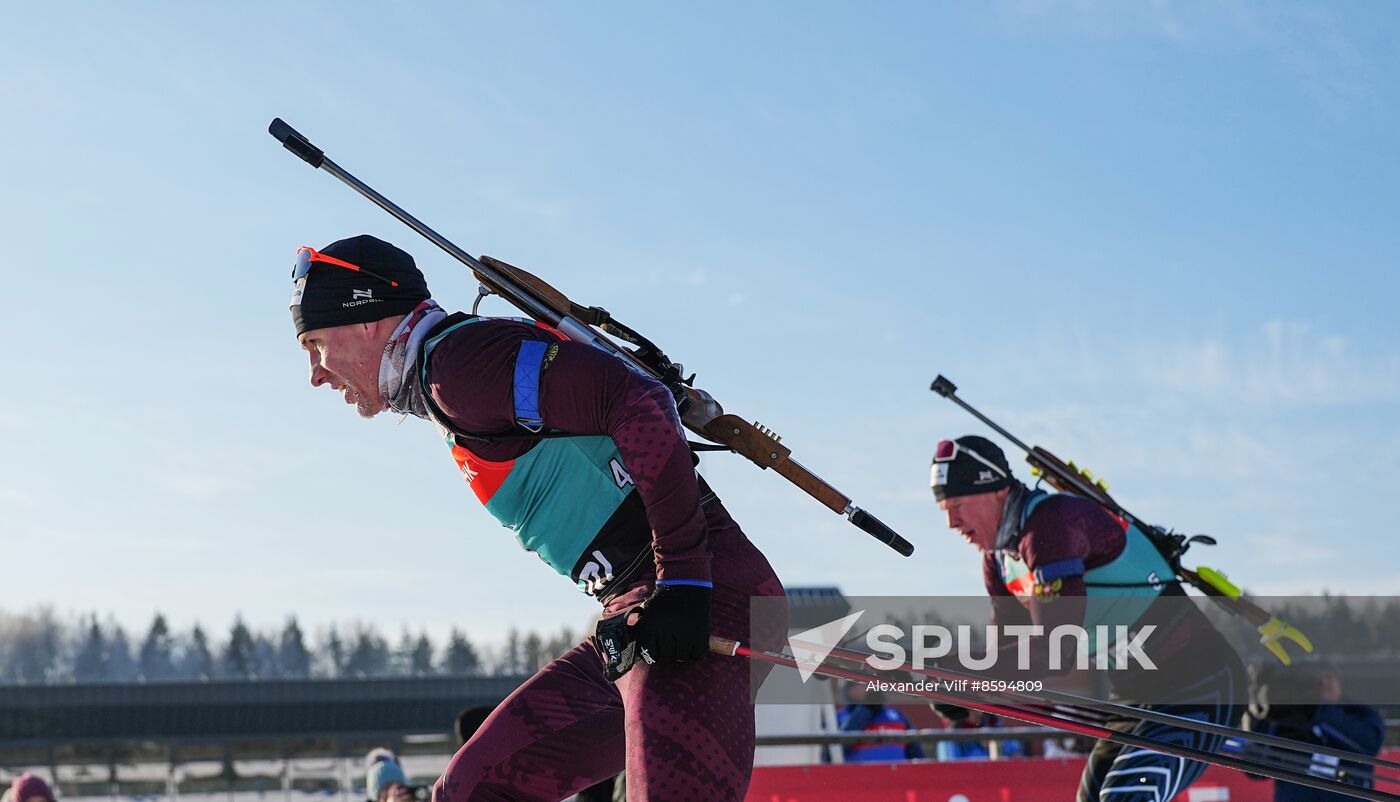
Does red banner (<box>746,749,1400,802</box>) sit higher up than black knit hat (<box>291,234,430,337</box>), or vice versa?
black knit hat (<box>291,234,430,337</box>)

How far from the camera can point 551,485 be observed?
3.68m

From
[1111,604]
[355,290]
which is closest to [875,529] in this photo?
[355,290]

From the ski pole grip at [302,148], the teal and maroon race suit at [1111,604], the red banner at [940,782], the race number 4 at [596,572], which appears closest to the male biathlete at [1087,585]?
the teal and maroon race suit at [1111,604]

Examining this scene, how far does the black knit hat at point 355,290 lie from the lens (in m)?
3.68

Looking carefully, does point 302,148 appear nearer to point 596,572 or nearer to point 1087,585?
point 596,572

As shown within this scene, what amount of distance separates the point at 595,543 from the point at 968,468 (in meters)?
3.25

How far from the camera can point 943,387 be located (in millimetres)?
8234

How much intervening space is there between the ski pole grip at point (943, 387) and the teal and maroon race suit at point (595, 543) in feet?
15.1

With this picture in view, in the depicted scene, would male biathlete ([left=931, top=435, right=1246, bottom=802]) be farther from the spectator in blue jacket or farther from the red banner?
the red banner

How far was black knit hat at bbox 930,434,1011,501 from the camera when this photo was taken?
6.57m

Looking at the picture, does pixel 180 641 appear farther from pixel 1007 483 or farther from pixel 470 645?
pixel 1007 483

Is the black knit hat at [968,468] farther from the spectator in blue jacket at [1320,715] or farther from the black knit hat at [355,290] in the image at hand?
the black knit hat at [355,290]
